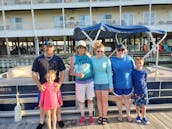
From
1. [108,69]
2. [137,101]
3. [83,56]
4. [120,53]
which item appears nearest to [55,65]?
[83,56]

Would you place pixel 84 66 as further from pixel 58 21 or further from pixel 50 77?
pixel 58 21

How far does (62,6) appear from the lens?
23.5m

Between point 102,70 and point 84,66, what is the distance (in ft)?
1.32

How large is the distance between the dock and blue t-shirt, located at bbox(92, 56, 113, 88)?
980 millimetres

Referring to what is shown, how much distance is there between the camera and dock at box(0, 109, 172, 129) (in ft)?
16.0

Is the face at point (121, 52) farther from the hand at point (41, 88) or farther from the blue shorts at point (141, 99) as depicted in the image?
the hand at point (41, 88)

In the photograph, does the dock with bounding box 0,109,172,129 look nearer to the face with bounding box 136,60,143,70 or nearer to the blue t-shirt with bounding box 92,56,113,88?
the blue t-shirt with bounding box 92,56,113,88

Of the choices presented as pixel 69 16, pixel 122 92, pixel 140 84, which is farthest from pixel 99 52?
pixel 69 16

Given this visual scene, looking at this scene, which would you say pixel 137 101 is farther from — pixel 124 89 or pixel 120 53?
pixel 120 53

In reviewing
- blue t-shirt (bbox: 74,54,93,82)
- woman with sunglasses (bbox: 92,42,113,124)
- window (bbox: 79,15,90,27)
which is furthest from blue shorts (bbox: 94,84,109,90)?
window (bbox: 79,15,90,27)

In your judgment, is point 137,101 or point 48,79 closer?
point 48,79

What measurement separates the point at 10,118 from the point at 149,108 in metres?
3.64

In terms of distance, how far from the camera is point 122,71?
15.9 feet

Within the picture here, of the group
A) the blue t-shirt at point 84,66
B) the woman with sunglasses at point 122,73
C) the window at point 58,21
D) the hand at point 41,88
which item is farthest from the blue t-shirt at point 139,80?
the window at point 58,21
